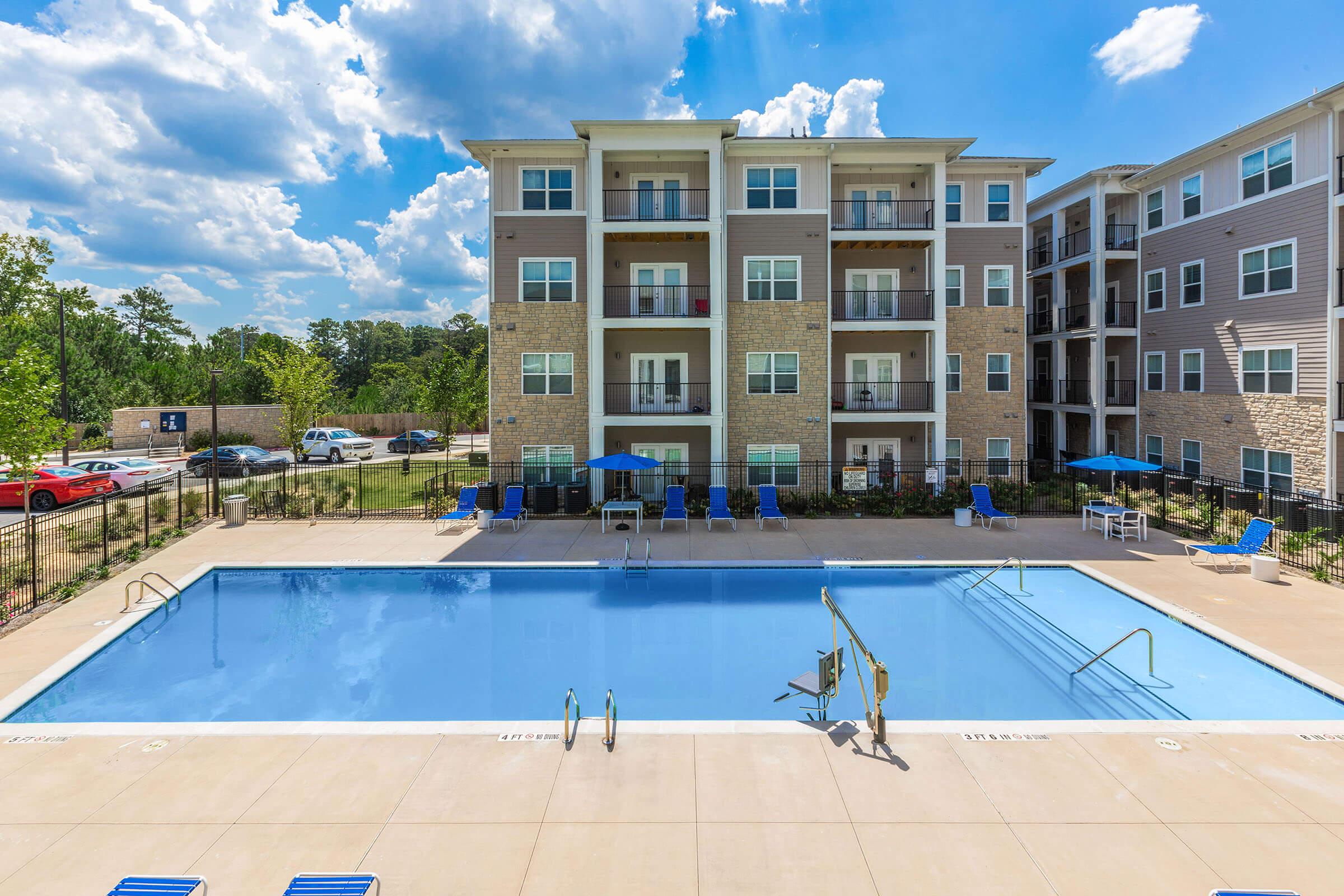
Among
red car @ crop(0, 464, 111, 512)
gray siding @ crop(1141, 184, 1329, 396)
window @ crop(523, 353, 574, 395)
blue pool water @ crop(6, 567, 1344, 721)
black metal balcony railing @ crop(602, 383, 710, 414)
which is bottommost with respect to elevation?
blue pool water @ crop(6, 567, 1344, 721)

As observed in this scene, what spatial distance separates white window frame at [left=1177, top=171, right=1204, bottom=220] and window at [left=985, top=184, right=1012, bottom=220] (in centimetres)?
562

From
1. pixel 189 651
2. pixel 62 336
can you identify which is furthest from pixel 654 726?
pixel 62 336

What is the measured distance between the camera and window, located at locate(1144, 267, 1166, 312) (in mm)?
23297

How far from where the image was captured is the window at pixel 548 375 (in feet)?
68.3

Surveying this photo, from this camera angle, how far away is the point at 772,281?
20.8 m

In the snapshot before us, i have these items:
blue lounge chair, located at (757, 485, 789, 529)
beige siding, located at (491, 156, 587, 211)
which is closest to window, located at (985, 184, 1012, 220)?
blue lounge chair, located at (757, 485, 789, 529)

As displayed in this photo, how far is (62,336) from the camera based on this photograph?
27938 mm

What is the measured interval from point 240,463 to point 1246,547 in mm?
33486

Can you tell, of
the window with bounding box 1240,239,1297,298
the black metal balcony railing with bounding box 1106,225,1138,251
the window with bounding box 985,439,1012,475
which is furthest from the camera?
the black metal balcony railing with bounding box 1106,225,1138,251

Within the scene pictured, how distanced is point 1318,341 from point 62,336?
46.1 m

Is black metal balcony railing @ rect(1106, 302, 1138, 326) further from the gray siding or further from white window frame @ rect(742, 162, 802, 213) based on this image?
white window frame @ rect(742, 162, 802, 213)

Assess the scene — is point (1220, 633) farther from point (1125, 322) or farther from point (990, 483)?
point (1125, 322)

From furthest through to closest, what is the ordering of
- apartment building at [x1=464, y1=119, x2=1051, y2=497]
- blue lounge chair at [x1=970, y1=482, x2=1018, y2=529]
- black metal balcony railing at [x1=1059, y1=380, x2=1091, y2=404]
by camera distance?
black metal balcony railing at [x1=1059, y1=380, x2=1091, y2=404]
apartment building at [x1=464, y1=119, x2=1051, y2=497]
blue lounge chair at [x1=970, y1=482, x2=1018, y2=529]

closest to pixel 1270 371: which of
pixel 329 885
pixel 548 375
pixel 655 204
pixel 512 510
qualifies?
pixel 655 204
